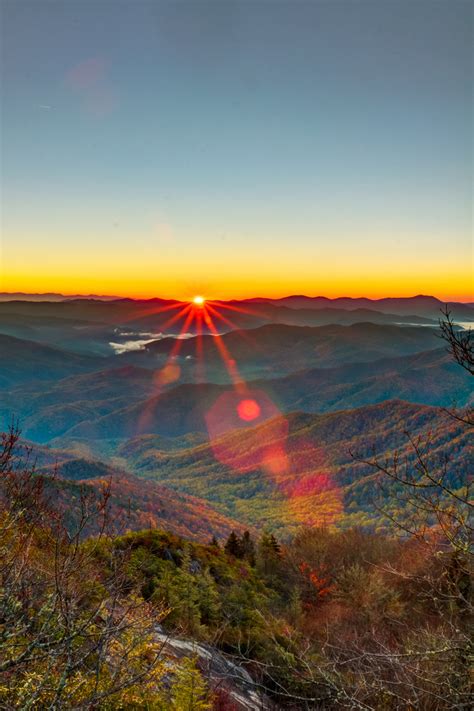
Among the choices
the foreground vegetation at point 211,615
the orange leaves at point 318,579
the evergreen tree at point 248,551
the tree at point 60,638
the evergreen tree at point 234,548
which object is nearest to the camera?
the tree at point 60,638

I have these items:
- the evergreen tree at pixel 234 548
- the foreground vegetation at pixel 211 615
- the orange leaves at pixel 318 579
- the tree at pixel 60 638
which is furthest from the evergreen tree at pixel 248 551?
the tree at pixel 60 638

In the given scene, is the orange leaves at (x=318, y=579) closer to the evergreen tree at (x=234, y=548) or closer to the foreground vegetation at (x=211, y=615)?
the foreground vegetation at (x=211, y=615)

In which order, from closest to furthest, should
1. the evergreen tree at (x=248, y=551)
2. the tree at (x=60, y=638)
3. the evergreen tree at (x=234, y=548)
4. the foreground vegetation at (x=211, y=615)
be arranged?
the tree at (x=60, y=638) < the foreground vegetation at (x=211, y=615) < the evergreen tree at (x=248, y=551) < the evergreen tree at (x=234, y=548)

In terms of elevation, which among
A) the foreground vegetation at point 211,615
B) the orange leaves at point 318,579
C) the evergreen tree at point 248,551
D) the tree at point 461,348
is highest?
the tree at point 461,348

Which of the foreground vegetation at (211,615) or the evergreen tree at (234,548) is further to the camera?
the evergreen tree at (234,548)

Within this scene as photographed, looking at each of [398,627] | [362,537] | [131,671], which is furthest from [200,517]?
[131,671]

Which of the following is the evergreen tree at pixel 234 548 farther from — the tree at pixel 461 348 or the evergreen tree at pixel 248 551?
the tree at pixel 461 348

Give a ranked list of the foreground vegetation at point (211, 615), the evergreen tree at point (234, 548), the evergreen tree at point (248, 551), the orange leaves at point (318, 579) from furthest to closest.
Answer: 1. the evergreen tree at point (234, 548)
2. the evergreen tree at point (248, 551)
3. the orange leaves at point (318, 579)
4. the foreground vegetation at point (211, 615)

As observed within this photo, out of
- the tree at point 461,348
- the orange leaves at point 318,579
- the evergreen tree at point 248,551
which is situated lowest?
the evergreen tree at point 248,551

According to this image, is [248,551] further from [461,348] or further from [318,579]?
[461,348]

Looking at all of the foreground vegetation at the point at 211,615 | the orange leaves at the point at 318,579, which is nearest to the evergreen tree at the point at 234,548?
the foreground vegetation at the point at 211,615

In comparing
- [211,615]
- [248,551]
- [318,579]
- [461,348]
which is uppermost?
[461,348]

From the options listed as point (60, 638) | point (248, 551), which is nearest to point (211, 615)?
point (60, 638)

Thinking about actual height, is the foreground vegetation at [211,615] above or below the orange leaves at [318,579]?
above
